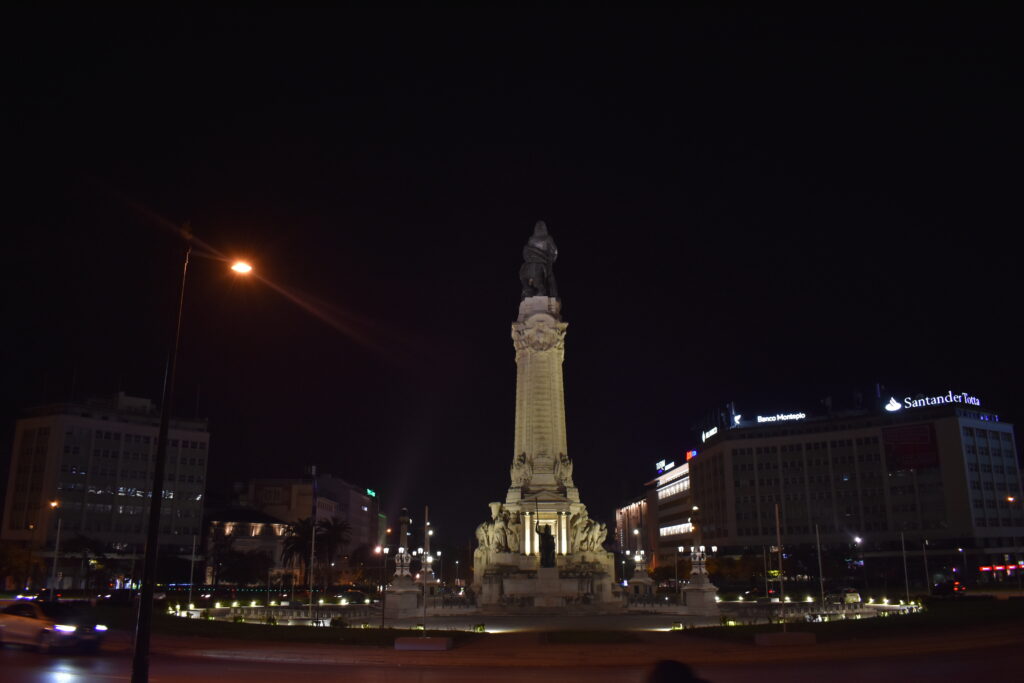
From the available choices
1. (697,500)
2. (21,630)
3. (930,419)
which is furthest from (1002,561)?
(21,630)

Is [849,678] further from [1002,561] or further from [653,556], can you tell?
[653,556]

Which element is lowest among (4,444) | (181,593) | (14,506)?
(181,593)

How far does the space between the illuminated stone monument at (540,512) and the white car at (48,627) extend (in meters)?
36.2

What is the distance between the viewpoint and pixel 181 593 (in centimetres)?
8188

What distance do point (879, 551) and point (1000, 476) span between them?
23.8 metres

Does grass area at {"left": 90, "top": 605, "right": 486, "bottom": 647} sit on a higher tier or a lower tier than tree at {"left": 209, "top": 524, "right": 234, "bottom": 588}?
lower

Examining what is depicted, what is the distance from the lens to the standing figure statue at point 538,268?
78.1 meters

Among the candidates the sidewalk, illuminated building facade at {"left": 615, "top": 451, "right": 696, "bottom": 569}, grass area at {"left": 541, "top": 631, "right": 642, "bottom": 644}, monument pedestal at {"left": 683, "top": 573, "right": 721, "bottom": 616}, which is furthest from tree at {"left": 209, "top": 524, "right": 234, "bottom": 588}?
grass area at {"left": 541, "top": 631, "right": 642, "bottom": 644}

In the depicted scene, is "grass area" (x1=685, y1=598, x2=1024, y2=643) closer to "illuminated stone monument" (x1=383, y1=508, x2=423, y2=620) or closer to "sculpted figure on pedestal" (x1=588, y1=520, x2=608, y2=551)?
"illuminated stone monument" (x1=383, y1=508, x2=423, y2=620)

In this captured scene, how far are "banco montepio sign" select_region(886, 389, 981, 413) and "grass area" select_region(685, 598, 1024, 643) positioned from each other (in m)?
106

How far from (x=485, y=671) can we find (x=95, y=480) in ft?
369

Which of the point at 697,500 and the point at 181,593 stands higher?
the point at 697,500

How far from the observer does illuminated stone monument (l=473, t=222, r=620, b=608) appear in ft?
202

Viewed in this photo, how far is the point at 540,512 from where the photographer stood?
66.4 meters
